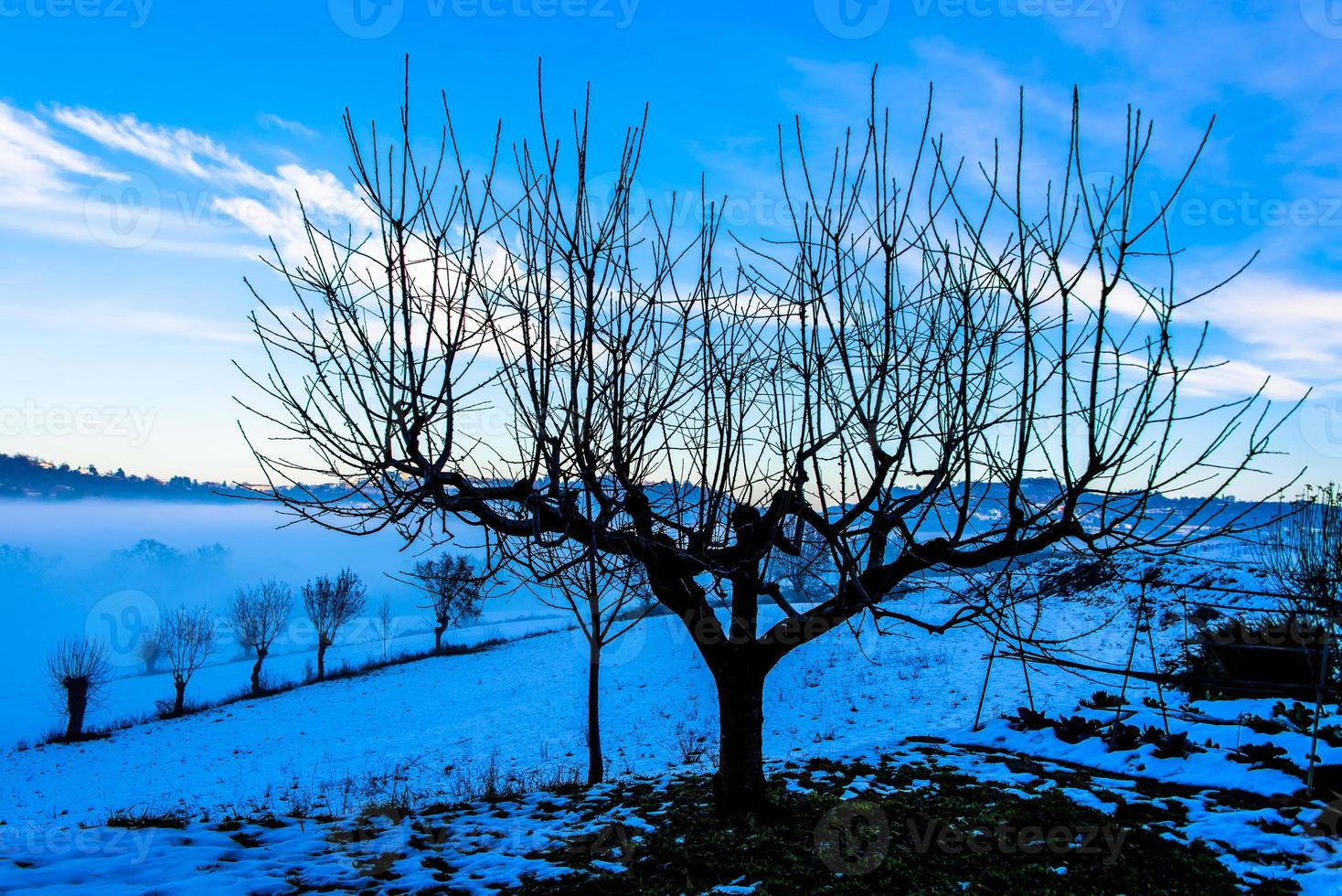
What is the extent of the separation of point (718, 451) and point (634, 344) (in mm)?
771

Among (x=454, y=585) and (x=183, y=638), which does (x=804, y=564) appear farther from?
(x=183, y=638)

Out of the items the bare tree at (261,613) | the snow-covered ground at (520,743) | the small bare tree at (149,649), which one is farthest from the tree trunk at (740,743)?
the small bare tree at (149,649)

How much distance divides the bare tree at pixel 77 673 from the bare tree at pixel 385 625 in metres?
14.1

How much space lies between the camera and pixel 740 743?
5.02 meters

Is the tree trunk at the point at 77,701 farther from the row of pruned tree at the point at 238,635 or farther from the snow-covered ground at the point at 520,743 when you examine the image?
the snow-covered ground at the point at 520,743

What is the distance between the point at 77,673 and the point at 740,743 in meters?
40.6

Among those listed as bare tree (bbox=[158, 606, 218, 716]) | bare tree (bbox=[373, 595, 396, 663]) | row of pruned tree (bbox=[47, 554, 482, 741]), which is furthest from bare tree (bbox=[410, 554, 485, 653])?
bare tree (bbox=[373, 595, 396, 663])

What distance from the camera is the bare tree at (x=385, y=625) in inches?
2053

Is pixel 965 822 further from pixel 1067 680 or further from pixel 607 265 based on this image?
pixel 1067 680

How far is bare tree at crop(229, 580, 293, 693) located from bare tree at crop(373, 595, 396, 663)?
720cm

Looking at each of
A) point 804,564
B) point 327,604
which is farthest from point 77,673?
Answer: point 804,564

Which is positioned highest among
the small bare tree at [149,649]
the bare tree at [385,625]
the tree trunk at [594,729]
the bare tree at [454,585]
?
the bare tree at [454,585]

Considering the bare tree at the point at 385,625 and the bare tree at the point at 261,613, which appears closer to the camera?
the bare tree at the point at 261,613

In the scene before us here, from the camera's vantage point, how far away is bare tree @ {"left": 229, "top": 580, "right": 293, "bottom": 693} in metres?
39.2
